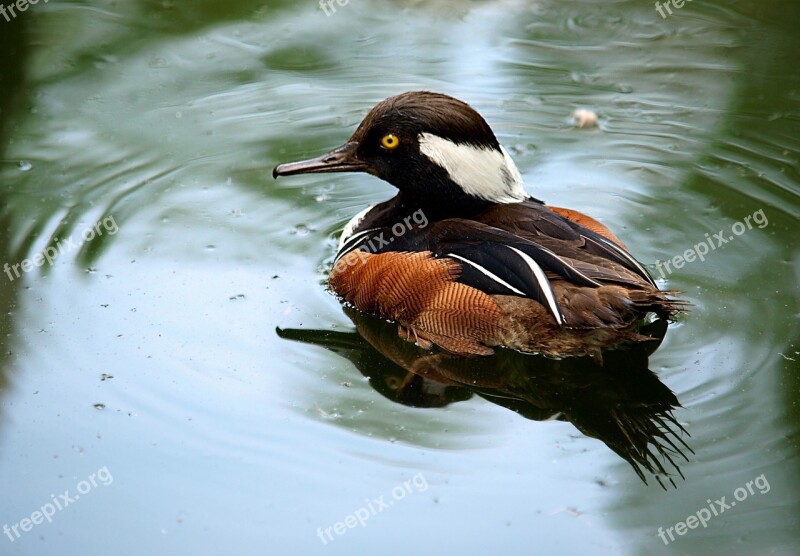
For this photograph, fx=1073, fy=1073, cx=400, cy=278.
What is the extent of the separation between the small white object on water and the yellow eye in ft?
8.76

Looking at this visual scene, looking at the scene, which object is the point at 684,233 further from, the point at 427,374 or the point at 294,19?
the point at 294,19

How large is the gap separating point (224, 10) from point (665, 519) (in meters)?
7.33

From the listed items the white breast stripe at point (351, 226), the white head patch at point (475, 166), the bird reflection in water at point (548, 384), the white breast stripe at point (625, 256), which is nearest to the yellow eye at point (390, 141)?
the white head patch at point (475, 166)

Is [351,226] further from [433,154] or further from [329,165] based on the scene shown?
[433,154]

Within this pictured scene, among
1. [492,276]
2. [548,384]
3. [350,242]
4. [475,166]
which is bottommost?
[548,384]

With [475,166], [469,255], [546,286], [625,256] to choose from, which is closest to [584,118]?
[475,166]

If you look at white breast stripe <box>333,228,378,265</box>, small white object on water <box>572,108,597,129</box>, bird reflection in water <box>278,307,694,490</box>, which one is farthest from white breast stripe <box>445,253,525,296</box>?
small white object on water <box>572,108,597,129</box>

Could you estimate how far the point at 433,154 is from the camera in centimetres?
655

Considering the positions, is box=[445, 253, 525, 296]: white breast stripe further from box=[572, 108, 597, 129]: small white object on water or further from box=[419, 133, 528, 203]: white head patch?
box=[572, 108, 597, 129]: small white object on water

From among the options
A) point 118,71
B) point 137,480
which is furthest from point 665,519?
point 118,71

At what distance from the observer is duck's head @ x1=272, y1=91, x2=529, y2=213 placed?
6.44 m

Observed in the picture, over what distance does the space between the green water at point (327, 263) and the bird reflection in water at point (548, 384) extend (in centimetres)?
3

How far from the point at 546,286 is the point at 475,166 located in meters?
0.96

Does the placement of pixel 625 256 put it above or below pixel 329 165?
below
